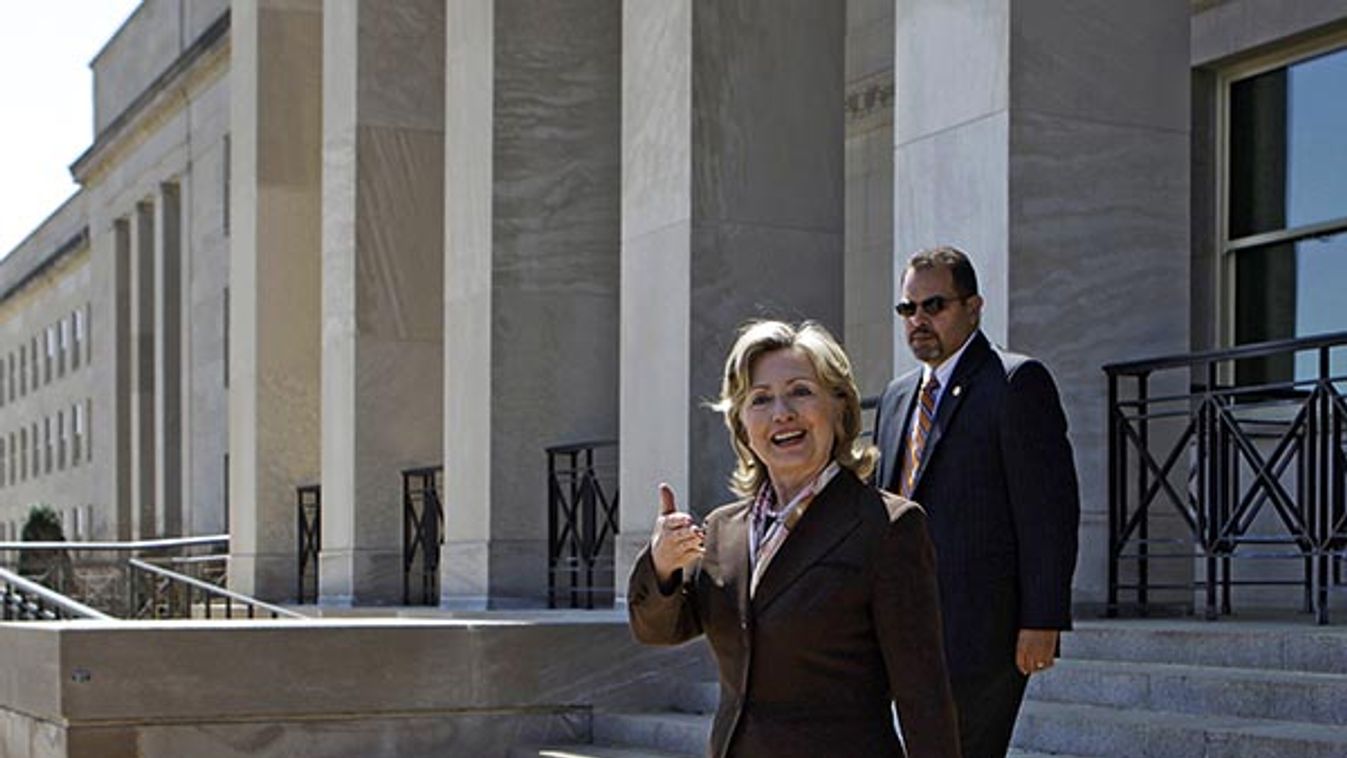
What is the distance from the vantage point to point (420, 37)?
63.4ft

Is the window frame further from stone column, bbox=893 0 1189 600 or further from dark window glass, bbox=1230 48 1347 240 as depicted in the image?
stone column, bbox=893 0 1189 600

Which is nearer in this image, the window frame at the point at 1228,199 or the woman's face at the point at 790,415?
the woman's face at the point at 790,415

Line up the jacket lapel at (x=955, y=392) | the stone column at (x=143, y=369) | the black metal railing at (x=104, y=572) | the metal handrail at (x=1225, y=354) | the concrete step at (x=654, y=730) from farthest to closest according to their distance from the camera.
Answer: the stone column at (x=143, y=369) < the black metal railing at (x=104, y=572) < the concrete step at (x=654, y=730) < the metal handrail at (x=1225, y=354) < the jacket lapel at (x=955, y=392)

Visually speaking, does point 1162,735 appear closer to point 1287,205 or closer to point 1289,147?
point 1287,205

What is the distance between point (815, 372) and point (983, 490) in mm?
1783

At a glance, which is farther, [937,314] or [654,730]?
[654,730]

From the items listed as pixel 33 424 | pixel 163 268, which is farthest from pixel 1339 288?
pixel 33 424

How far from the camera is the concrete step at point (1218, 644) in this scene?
26.0 feet

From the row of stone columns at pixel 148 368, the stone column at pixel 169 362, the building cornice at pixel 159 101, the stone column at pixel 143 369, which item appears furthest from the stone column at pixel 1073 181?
the stone column at pixel 143 369

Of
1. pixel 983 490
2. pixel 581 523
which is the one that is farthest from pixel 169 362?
pixel 983 490

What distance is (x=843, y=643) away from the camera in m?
3.61

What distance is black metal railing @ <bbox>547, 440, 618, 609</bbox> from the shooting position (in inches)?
611

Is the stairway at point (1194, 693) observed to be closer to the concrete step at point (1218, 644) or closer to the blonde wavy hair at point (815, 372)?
the concrete step at point (1218, 644)

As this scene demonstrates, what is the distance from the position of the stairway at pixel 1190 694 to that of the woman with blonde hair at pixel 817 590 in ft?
11.7
